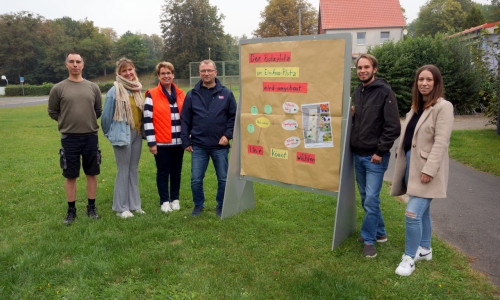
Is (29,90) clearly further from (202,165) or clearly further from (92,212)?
(202,165)

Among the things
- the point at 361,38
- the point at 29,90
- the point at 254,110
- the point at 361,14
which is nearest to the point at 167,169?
the point at 254,110

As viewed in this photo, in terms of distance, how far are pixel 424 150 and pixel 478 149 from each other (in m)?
7.19

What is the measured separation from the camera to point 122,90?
5.14 m

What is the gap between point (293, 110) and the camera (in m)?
4.47

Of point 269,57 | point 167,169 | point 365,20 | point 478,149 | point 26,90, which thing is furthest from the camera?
point 26,90

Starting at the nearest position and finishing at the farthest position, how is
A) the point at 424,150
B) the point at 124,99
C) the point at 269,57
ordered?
the point at 424,150, the point at 269,57, the point at 124,99

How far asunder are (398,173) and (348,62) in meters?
1.24

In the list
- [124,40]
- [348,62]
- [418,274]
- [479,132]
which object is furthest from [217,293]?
[124,40]

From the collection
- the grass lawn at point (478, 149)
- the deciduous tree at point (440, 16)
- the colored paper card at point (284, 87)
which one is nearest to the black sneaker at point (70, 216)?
the colored paper card at point (284, 87)

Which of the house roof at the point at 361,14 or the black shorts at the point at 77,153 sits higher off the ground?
the house roof at the point at 361,14

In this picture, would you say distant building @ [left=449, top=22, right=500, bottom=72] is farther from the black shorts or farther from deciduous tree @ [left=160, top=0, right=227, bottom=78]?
deciduous tree @ [left=160, top=0, right=227, bottom=78]

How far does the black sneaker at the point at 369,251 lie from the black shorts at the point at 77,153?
140 inches

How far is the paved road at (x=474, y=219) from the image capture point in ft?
13.2

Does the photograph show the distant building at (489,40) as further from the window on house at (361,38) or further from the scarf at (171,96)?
the window on house at (361,38)
